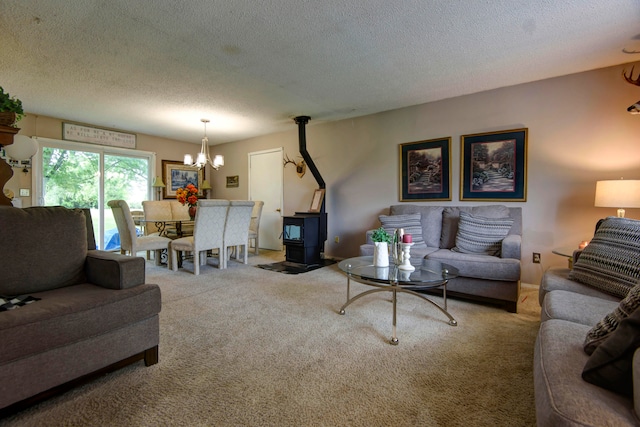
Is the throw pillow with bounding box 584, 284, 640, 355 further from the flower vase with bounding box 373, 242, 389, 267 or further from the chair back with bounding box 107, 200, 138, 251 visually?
the chair back with bounding box 107, 200, 138, 251

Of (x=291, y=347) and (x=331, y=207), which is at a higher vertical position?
(x=331, y=207)

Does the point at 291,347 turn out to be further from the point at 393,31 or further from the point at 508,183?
the point at 508,183

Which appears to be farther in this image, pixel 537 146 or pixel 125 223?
pixel 125 223

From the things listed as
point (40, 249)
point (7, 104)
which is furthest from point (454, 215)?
point (7, 104)

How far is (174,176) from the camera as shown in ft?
20.6

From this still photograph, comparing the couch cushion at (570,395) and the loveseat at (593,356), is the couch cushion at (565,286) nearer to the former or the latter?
the loveseat at (593,356)

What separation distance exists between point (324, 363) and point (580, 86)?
12.2 feet

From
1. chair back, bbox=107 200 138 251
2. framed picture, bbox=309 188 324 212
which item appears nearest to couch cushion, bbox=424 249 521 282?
framed picture, bbox=309 188 324 212

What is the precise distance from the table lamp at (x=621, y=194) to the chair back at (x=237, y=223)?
3871 mm

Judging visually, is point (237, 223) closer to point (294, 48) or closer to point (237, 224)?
point (237, 224)

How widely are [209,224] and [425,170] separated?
3040 mm

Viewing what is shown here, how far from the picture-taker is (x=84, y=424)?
1243 mm

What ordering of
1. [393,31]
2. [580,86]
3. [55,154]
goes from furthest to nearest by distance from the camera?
[55,154]
[580,86]
[393,31]

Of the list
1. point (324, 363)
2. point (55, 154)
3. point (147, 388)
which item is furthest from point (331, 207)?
point (55, 154)
